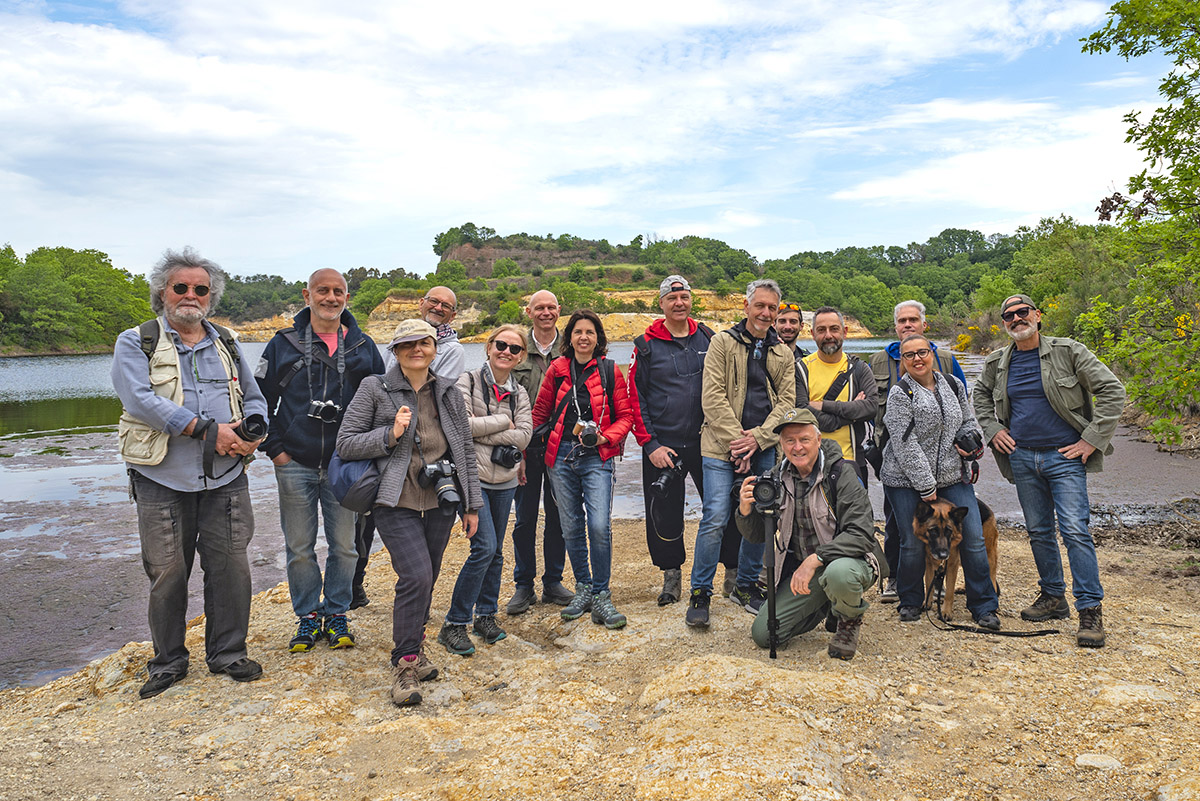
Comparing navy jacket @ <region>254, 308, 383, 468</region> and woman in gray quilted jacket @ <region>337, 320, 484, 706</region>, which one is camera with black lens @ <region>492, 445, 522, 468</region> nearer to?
woman in gray quilted jacket @ <region>337, 320, 484, 706</region>

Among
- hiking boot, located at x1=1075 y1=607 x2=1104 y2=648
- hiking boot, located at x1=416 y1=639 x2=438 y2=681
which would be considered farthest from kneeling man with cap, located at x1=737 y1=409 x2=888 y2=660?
hiking boot, located at x1=416 y1=639 x2=438 y2=681

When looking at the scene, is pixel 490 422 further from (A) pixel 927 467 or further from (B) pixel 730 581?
(A) pixel 927 467

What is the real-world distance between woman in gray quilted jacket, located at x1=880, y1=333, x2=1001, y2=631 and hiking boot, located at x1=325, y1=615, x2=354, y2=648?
3.86m

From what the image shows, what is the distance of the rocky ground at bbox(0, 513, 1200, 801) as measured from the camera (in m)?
A: 3.10

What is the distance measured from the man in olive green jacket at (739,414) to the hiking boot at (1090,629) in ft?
6.66

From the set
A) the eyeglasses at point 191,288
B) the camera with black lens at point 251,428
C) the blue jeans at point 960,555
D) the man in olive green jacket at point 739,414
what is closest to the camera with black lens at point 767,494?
the man in olive green jacket at point 739,414

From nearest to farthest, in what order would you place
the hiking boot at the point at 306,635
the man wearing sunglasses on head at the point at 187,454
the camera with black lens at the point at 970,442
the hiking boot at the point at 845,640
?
the man wearing sunglasses on head at the point at 187,454 → the hiking boot at the point at 845,640 → the hiking boot at the point at 306,635 → the camera with black lens at the point at 970,442

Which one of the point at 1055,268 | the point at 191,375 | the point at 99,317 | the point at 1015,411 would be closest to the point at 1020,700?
the point at 1015,411

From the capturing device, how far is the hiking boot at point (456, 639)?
15.6 feet

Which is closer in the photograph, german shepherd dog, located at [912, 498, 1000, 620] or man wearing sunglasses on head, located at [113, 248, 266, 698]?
man wearing sunglasses on head, located at [113, 248, 266, 698]

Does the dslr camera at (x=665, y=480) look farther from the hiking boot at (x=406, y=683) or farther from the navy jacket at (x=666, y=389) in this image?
the hiking boot at (x=406, y=683)

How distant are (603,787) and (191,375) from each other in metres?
3.12

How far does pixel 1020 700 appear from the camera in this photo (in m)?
3.85

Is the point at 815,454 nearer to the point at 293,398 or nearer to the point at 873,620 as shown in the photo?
the point at 873,620
